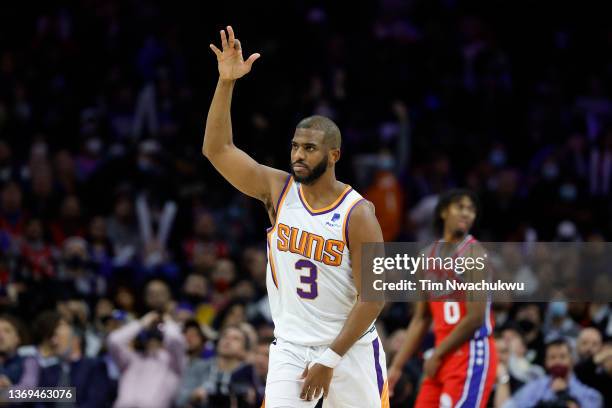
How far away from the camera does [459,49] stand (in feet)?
60.1

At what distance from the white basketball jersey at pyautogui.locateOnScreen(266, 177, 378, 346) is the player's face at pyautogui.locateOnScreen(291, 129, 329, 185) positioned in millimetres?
229

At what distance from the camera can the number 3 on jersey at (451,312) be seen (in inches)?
322

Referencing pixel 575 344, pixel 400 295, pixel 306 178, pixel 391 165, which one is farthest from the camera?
pixel 391 165

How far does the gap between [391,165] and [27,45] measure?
19.6 feet

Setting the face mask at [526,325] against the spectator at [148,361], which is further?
the face mask at [526,325]

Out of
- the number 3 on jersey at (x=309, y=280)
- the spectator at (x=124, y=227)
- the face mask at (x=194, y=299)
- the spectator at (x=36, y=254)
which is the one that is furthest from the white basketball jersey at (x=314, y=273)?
the spectator at (x=124, y=227)

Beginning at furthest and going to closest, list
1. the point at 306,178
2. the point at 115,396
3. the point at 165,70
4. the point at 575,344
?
the point at 165,70, the point at 575,344, the point at 115,396, the point at 306,178

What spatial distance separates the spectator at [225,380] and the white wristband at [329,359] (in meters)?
3.59

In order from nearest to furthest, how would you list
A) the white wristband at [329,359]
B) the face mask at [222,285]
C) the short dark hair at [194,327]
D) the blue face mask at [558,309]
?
the white wristband at [329,359]
the short dark hair at [194,327]
the blue face mask at [558,309]
the face mask at [222,285]

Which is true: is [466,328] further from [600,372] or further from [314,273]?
[600,372]

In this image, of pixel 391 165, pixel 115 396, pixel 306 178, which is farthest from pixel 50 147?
pixel 306 178

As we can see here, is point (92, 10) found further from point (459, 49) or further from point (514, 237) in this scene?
point (514, 237)

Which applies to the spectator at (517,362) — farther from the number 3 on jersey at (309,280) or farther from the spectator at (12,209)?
the spectator at (12,209)

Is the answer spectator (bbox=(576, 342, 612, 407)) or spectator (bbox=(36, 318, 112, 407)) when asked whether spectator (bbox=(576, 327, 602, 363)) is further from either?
spectator (bbox=(36, 318, 112, 407))
